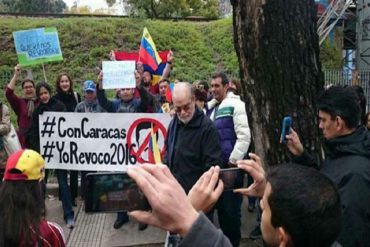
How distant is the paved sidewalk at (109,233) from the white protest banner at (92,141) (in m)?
0.67

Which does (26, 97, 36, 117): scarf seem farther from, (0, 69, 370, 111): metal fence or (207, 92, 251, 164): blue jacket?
(0, 69, 370, 111): metal fence

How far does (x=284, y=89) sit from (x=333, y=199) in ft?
5.70

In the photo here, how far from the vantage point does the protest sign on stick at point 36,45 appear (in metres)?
8.03

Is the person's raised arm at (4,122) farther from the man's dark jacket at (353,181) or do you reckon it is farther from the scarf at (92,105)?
the man's dark jacket at (353,181)

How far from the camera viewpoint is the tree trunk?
3238mm

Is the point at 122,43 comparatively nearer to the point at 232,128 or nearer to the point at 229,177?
the point at 232,128

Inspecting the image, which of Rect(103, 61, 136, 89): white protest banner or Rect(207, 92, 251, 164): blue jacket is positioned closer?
Rect(207, 92, 251, 164): blue jacket

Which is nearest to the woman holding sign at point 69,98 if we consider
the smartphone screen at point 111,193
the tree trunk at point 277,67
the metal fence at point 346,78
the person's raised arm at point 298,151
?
the tree trunk at point 277,67

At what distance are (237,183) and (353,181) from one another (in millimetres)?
967

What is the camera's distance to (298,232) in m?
1.57

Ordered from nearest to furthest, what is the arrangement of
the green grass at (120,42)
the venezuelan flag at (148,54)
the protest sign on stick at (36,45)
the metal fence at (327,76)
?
the protest sign on stick at (36,45)
the venezuelan flag at (148,54)
the metal fence at (327,76)
the green grass at (120,42)

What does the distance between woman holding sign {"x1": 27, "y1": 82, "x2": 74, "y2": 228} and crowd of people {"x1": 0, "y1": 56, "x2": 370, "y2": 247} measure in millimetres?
2170

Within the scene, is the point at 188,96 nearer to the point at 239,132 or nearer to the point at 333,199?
the point at 239,132

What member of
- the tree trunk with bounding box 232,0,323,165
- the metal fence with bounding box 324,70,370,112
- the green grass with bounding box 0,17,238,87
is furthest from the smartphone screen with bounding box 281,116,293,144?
the green grass with bounding box 0,17,238,87
